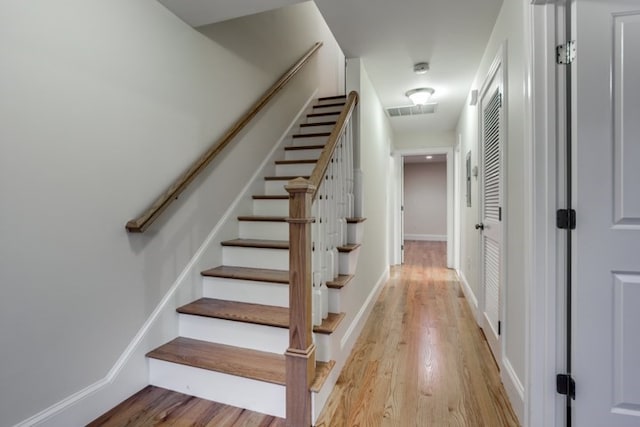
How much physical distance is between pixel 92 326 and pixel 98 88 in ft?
3.75

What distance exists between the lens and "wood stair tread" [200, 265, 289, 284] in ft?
6.44

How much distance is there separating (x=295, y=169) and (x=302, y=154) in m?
0.30

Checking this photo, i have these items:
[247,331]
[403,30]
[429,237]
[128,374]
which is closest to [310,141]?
[403,30]

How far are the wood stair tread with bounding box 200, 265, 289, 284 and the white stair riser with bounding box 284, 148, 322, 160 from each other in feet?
4.60

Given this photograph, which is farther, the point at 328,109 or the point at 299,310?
the point at 328,109

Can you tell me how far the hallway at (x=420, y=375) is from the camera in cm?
153

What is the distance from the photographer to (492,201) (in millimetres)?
2262

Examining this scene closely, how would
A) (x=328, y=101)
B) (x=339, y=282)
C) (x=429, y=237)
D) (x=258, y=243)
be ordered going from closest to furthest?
(x=339, y=282) < (x=258, y=243) < (x=328, y=101) < (x=429, y=237)

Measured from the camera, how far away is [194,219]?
2102 millimetres

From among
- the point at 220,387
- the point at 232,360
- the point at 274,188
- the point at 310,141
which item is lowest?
the point at 220,387

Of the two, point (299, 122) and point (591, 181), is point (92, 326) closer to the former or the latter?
point (591, 181)

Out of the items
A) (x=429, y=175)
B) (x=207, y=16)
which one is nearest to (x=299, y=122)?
(x=207, y=16)

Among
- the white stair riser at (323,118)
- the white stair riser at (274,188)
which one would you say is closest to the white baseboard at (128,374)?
the white stair riser at (274,188)

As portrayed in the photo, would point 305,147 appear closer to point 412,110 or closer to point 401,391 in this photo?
point 412,110
